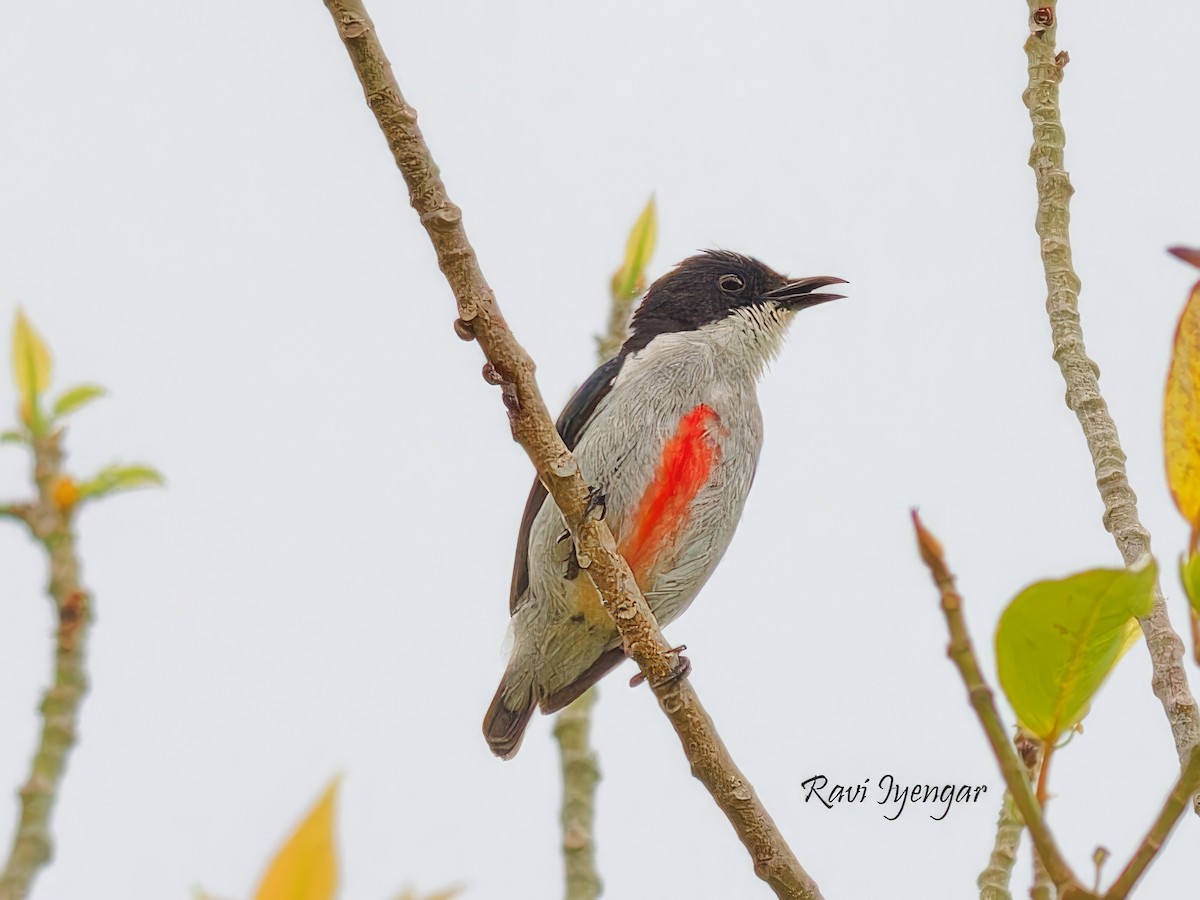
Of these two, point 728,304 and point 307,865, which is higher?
point 728,304

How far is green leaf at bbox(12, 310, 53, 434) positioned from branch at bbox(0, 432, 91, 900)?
12 cm

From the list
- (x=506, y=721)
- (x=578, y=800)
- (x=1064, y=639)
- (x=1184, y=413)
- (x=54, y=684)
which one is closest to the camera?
(x=1064, y=639)

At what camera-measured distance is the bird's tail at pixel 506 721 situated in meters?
5.55

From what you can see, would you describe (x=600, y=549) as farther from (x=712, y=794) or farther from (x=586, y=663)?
(x=586, y=663)

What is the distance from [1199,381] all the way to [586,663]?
12.5 ft

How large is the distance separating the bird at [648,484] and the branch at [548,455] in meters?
1.32

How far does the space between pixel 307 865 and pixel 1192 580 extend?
0.97 metres

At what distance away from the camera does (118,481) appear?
356 centimetres

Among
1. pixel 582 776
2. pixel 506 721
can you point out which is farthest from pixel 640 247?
pixel 506 721

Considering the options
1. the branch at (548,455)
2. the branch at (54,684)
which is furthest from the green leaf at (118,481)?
the branch at (548,455)

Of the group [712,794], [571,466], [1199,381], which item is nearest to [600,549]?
[571,466]

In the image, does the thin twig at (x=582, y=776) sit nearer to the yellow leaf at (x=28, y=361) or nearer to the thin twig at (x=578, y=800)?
the thin twig at (x=578, y=800)

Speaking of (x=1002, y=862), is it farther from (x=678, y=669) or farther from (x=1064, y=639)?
(x=1064, y=639)

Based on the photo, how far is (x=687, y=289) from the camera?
5.98m
